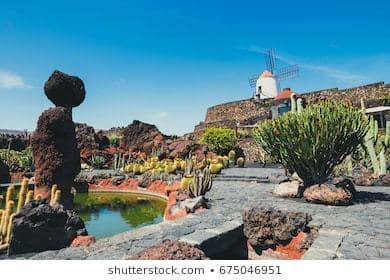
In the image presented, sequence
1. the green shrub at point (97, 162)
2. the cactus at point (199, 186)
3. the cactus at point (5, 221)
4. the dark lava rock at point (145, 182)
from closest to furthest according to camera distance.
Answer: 1. the cactus at point (5, 221)
2. the cactus at point (199, 186)
3. the dark lava rock at point (145, 182)
4. the green shrub at point (97, 162)

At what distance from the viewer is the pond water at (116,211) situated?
6113 millimetres

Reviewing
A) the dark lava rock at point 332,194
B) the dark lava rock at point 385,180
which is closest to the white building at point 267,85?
the dark lava rock at point 385,180

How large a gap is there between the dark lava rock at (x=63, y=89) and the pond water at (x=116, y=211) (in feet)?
8.54

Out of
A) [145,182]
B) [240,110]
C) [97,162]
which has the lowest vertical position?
[145,182]

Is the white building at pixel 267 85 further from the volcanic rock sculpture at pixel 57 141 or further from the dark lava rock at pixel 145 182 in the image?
the volcanic rock sculpture at pixel 57 141

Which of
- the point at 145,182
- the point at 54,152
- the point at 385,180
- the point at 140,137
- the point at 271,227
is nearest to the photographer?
the point at 271,227

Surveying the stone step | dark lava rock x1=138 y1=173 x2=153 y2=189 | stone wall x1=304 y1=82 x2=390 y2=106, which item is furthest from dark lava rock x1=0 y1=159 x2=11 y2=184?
stone wall x1=304 y1=82 x2=390 y2=106

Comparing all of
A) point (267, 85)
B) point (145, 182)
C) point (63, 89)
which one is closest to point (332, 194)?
point (63, 89)

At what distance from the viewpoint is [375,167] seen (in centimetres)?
828

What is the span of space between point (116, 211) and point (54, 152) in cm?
210

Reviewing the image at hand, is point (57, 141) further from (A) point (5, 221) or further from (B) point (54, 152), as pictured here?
(A) point (5, 221)

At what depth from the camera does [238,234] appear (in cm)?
389

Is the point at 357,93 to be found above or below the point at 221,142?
above
